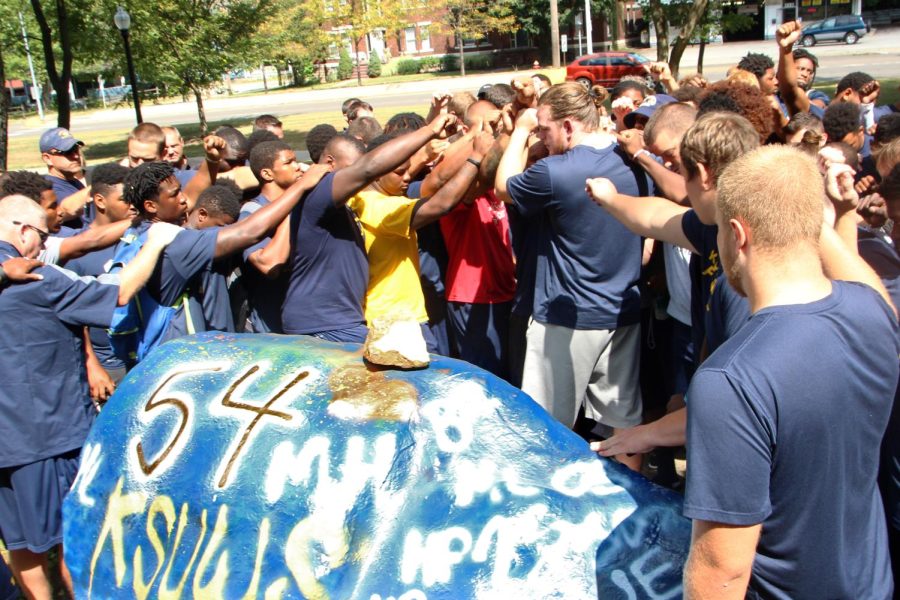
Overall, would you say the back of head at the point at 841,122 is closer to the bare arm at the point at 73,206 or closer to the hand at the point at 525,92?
the hand at the point at 525,92

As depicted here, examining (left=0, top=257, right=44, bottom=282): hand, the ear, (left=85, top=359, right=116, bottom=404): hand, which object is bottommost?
(left=85, top=359, right=116, bottom=404): hand

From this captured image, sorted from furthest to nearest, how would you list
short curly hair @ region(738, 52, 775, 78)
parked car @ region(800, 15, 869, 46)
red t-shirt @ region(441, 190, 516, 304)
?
parked car @ region(800, 15, 869, 46)
short curly hair @ region(738, 52, 775, 78)
red t-shirt @ region(441, 190, 516, 304)

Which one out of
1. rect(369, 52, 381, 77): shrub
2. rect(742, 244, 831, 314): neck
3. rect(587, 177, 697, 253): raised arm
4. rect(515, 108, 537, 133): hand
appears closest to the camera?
rect(742, 244, 831, 314): neck

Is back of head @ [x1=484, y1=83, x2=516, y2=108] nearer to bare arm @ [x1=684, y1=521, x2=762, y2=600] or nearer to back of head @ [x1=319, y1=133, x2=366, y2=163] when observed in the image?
back of head @ [x1=319, y1=133, x2=366, y2=163]

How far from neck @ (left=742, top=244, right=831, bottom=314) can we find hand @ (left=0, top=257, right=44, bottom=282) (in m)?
2.90

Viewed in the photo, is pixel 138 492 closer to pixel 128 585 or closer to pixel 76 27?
pixel 128 585

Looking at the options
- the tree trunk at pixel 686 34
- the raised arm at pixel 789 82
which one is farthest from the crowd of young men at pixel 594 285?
the tree trunk at pixel 686 34

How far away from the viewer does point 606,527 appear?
2.34 metres

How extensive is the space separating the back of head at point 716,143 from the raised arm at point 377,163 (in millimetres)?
1463

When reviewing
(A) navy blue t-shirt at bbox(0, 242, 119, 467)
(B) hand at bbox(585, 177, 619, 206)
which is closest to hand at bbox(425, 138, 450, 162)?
(B) hand at bbox(585, 177, 619, 206)

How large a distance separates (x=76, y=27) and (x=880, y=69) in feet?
80.5

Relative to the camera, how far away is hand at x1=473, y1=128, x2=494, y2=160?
4.41 metres

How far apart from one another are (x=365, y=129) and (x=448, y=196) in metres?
2.40

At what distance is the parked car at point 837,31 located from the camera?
131ft
